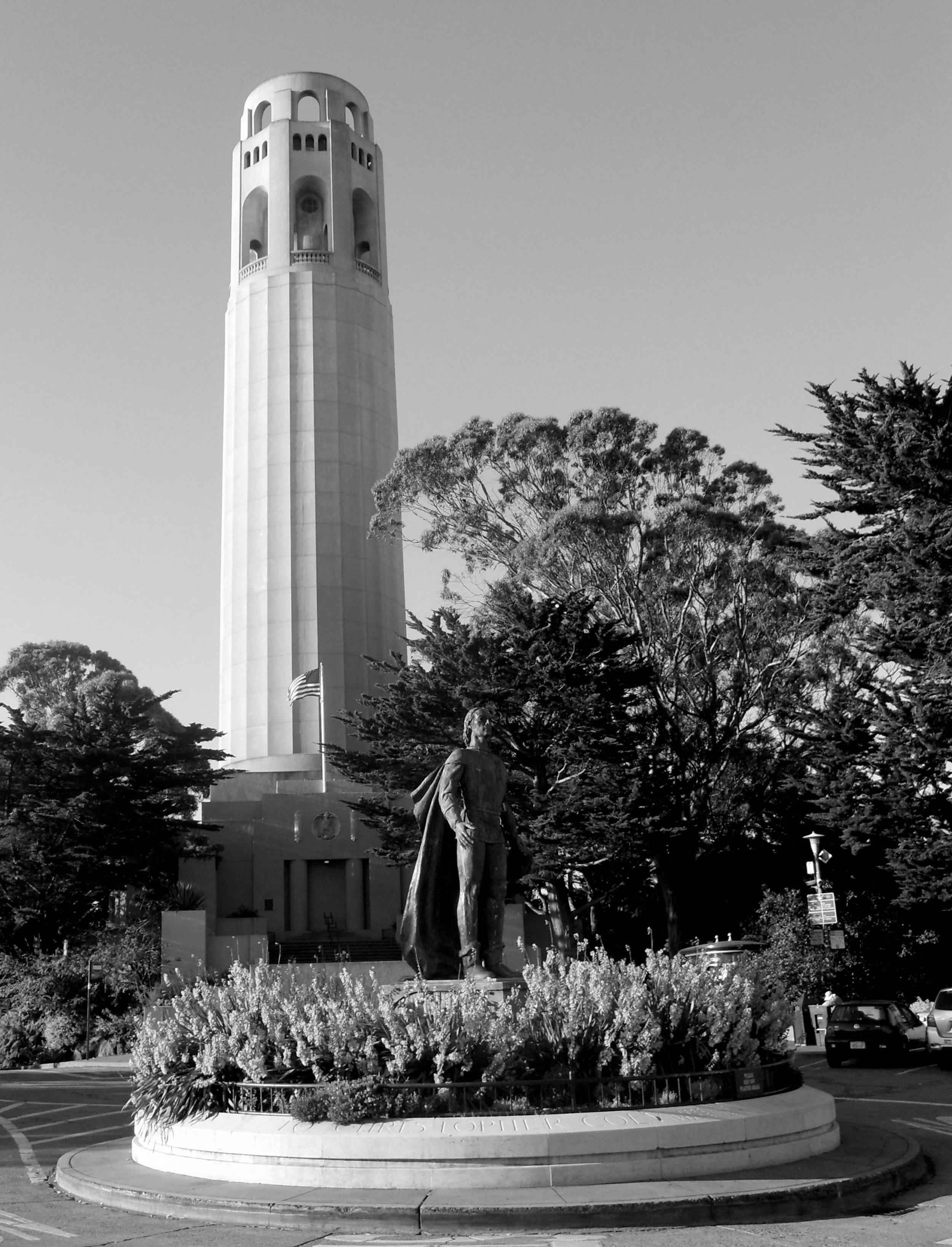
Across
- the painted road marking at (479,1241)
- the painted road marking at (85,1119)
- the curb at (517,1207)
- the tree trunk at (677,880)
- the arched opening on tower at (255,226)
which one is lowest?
the painted road marking at (479,1241)

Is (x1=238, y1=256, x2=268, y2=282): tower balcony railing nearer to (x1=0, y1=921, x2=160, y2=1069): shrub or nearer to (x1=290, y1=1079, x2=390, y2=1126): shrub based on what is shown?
(x1=0, y1=921, x2=160, y2=1069): shrub

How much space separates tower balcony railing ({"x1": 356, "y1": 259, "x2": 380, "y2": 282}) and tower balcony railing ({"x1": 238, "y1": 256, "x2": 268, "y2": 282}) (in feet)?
14.6

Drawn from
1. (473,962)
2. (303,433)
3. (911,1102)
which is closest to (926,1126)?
(911,1102)

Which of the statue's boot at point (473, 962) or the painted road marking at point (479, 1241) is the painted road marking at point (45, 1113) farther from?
the painted road marking at point (479, 1241)

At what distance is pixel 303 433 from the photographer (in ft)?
187

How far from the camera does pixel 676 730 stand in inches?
1385

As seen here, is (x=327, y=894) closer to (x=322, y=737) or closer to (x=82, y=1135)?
(x=322, y=737)

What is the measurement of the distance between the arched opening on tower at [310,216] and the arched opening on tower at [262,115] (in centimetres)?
502

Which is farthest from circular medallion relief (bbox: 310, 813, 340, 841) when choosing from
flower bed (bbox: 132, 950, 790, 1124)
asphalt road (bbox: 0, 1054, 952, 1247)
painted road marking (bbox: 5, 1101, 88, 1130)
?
flower bed (bbox: 132, 950, 790, 1124)

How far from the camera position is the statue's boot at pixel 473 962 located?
11.8m

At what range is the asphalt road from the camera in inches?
305

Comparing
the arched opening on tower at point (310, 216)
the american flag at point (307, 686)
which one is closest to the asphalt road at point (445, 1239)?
the american flag at point (307, 686)

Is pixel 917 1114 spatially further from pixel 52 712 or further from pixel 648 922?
pixel 52 712

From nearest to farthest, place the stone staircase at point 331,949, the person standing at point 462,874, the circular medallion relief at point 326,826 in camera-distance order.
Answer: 1. the person standing at point 462,874
2. the stone staircase at point 331,949
3. the circular medallion relief at point 326,826
